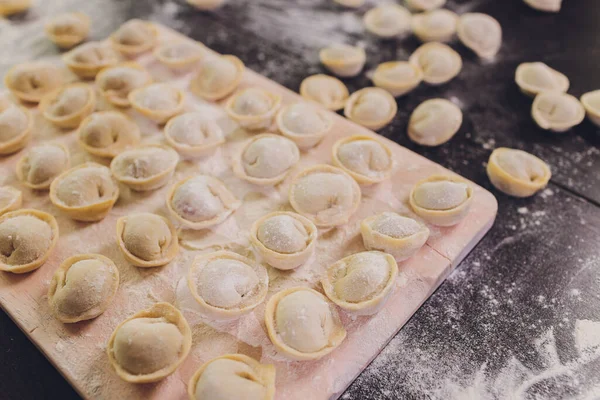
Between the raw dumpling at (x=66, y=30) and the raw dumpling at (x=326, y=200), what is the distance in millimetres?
1829

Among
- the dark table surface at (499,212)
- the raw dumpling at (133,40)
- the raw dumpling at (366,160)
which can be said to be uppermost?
the raw dumpling at (133,40)

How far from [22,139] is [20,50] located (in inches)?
39.8

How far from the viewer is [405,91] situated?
2.67m

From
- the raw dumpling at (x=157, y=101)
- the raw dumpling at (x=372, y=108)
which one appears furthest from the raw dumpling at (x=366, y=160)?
the raw dumpling at (x=157, y=101)

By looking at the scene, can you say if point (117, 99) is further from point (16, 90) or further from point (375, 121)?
point (375, 121)

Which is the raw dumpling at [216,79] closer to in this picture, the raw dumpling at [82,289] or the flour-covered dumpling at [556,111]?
the raw dumpling at [82,289]

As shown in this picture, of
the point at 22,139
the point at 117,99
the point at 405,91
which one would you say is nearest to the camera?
the point at 22,139

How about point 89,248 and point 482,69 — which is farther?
point 482,69

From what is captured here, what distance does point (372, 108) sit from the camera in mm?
2443

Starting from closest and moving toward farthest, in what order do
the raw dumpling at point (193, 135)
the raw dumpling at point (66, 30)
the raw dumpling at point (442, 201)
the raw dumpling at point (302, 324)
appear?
the raw dumpling at point (302, 324) < the raw dumpling at point (442, 201) < the raw dumpling at point (193, 135) < the raw dumpling at point (66, 30)

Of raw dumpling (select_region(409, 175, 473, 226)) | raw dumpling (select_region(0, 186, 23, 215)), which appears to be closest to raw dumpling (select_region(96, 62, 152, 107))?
raw dumpling (select_region(0, 186, 23, 215))

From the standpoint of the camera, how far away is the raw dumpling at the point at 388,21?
3.04 m

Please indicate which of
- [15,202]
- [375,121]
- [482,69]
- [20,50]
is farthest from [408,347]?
[20,50]

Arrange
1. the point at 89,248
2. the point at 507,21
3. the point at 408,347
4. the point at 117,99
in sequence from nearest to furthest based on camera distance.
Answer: the point at 408,347 < the point at 89,248 < the point at 117,99 < the point at 507,21
